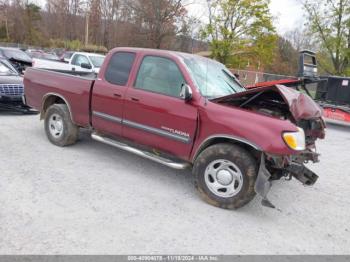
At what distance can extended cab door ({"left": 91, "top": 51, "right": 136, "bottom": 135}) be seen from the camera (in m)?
4.91

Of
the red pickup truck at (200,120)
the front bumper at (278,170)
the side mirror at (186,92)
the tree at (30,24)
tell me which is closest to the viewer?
the front bumper at (278,170)

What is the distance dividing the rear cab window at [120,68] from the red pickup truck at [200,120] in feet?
0.06

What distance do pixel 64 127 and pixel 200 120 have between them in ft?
9.19

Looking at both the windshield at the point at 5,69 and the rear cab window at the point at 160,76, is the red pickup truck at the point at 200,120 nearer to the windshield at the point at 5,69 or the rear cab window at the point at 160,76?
the rear cab window at the point at 160,76

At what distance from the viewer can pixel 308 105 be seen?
4137mm

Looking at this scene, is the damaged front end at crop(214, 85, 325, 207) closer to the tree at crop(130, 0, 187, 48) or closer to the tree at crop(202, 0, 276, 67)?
the tree at crop(202, 0, 276, 67)

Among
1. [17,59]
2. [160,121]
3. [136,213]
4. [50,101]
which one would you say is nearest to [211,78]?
[160,121]

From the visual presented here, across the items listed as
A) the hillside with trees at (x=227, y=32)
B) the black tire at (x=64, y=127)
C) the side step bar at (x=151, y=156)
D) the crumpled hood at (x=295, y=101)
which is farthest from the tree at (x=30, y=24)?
the crumpled hood at (x=295, y=101)

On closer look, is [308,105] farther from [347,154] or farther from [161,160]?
[347,154]

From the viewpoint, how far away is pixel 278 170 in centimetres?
404

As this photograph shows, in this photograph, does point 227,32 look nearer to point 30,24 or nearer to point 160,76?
point 160,76

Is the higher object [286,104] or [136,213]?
[286,104]

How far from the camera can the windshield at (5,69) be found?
853cm

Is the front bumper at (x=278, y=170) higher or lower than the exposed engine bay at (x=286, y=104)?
lower
